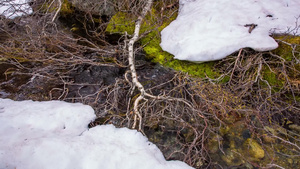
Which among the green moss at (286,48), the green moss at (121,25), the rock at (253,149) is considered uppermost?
the green moss at (121,25)

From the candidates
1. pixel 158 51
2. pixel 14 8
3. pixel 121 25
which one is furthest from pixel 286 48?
pixel 14 8

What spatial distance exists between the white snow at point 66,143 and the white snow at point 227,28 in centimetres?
184

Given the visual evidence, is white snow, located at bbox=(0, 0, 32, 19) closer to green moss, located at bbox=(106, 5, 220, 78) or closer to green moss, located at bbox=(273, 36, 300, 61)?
green moss, located at bbox=(106, 5, 220, 78)

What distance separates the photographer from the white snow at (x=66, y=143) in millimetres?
1852

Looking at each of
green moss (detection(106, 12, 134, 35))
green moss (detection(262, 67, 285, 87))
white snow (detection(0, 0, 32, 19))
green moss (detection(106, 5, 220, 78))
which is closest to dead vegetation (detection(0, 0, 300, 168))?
green moss (detection(262, 67, 285, 87))

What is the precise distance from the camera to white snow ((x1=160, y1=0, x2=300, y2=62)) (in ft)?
9.29

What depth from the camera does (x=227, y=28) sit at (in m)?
3.10

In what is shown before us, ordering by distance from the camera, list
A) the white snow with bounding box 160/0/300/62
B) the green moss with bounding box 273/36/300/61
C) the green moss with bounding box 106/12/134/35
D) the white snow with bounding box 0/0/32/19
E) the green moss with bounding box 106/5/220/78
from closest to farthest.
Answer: the green moss with bounding box 273/36/300/61
the white snow with bounding box 160/0/300/62
the green moss with bounding box 106/5/220/78
the white snow with bounding box 0/0/32/19
the green moss with bounding box 106/12/134/35

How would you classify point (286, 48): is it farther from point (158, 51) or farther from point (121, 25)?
point (121, 25)

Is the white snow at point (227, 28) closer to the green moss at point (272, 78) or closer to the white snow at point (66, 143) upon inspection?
the green moss at point (272, 78)

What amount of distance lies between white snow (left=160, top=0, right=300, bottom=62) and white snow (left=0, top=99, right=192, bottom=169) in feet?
6.04

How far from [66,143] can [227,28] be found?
125 inches

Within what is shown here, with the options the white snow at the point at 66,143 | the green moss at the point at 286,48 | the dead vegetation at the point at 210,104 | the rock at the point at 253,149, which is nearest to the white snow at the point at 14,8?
the dead vegetation at the point at 210,104

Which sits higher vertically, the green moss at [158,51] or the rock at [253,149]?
the green moss at [158,51]
